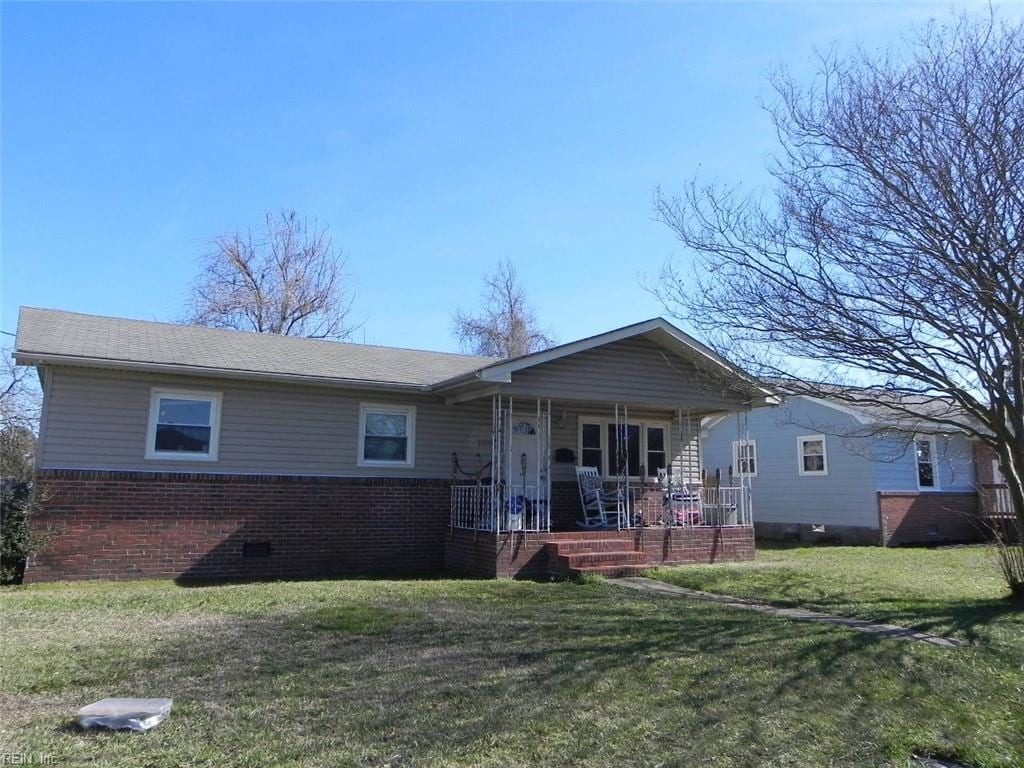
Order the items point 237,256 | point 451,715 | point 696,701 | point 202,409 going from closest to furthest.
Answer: point 451,715, point 696,701, point 202,409, point 237,256

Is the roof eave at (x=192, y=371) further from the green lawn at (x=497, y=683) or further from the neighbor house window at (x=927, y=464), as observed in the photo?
the neighbor house window at (x=927, y=464)

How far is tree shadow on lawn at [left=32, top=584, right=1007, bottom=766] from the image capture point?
4.39 meters

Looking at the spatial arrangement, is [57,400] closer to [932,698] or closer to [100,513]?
[100,513]

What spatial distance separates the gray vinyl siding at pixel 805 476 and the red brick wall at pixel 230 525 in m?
9.88

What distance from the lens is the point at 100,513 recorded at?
36.3ft

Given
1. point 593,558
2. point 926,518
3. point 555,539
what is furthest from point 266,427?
point 926,518

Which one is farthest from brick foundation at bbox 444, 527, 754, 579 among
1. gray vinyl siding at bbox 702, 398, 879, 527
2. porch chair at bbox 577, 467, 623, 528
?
gray vinyl siding at bbox 702, 398, 879, 527

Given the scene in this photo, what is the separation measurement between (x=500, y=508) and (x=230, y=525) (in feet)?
14.0

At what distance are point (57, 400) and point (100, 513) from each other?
176 centimetres

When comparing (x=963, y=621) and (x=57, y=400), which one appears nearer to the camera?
(x=963, y=621)

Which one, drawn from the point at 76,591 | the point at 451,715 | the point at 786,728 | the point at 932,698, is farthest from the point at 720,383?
the point at 76,591

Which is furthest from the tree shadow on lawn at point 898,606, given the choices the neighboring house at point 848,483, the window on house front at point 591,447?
the neighboring house at point 848,483

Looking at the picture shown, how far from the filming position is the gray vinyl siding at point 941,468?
744 inches

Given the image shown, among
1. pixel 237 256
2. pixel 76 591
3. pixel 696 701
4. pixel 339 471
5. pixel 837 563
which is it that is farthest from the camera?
pixel 237 256
